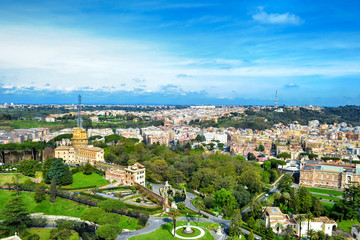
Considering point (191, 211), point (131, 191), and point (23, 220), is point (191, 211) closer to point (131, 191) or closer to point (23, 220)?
point (131, 191)

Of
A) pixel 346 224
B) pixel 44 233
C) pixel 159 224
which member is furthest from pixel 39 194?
pixel 346 224

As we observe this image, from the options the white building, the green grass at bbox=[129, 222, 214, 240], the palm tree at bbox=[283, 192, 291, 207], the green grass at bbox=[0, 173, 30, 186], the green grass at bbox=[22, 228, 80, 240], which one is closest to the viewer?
the green grass at bbox=[22, 228, 80, 240]

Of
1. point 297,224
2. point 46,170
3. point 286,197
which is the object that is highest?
point 46,170

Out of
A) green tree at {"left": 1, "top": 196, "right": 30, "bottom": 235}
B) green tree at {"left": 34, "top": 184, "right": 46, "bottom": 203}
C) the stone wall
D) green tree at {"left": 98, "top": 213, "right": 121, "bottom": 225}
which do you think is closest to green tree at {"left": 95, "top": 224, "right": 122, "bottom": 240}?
green tree at {"left": 98, "top": 213, "right": 121, "bottom": 225}

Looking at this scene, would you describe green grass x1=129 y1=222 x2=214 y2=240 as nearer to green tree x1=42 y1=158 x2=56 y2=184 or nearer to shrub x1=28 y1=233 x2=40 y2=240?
shrub x1=28 y1=233 x2=40 y2=240

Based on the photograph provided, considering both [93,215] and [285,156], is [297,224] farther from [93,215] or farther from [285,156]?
[285,156]
